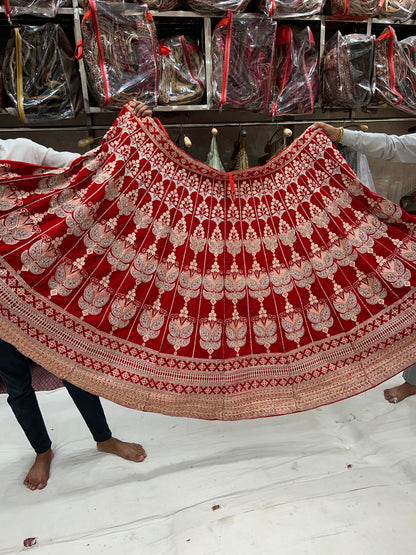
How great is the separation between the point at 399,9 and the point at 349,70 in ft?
1.64

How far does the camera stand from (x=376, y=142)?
1.31 metres

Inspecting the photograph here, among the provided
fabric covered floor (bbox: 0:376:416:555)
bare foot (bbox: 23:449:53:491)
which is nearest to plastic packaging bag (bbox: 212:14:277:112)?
fabric covered floor (bbox: 0:376:416:555)

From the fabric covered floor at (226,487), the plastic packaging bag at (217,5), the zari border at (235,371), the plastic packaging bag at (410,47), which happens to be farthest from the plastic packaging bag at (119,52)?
the fabric covered floor at (226,487)

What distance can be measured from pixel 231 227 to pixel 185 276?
26 cm

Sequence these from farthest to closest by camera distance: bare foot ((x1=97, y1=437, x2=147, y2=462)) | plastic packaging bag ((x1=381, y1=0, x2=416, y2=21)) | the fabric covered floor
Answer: plastic packaging bag ((x1=381, y1=0, x2=416, y2=21)) → bare foot ((x1=97, y1=437, x2=147, y2=462)) → the fabric covered floor

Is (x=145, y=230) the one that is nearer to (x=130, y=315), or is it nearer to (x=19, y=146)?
(x=130, y=315)

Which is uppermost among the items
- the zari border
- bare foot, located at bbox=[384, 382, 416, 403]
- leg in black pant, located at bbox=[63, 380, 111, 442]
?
the zari border

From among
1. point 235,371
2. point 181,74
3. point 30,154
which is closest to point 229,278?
point 235,371

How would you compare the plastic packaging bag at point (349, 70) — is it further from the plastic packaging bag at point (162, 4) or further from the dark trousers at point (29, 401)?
the dark trousers at point (29, 401)

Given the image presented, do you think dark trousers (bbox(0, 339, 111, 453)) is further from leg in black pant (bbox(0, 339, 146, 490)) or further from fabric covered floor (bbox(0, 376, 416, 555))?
fabric covered floor (bbox(0, 376, 416, 555))

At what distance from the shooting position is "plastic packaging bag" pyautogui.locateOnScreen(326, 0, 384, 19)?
6.35ft

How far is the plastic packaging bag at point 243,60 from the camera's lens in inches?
72.6

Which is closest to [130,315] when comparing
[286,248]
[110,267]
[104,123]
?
[110,267]

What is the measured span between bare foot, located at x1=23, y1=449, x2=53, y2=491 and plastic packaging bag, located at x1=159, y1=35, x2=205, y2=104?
5.97ft
